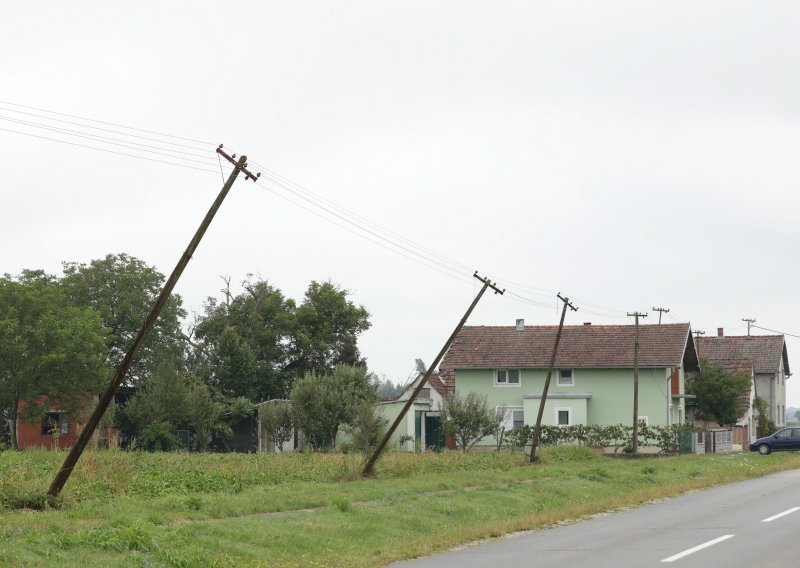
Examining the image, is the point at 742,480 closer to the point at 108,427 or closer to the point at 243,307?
the point at 108,427

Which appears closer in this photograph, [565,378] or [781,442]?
[781,442]

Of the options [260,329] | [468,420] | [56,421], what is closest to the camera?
[468,420]

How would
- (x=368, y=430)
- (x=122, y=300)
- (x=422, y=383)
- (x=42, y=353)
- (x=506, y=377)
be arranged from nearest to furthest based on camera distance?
(x=422, y=383) < (x=368, y=430) < (x=42, y=353) < (x=506, y=377) < (x=122, y=300)

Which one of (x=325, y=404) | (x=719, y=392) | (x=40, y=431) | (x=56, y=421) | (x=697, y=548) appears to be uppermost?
(x=719, y=392)

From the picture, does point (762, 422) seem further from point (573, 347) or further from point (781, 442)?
point (573, 347)

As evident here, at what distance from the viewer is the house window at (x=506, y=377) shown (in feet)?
215

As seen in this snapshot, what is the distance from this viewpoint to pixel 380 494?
1001 inches

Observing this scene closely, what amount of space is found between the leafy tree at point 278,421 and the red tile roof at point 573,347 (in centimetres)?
1409

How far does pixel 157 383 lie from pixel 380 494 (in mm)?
34151

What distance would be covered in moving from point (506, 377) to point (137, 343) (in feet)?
153

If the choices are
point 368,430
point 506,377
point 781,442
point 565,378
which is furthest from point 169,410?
point 781,442

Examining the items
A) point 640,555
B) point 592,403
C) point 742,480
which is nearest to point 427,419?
point 592,403

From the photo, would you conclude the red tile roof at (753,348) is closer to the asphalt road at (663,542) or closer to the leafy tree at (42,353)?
the leafy tree at (42,353)

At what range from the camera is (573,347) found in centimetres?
6512
